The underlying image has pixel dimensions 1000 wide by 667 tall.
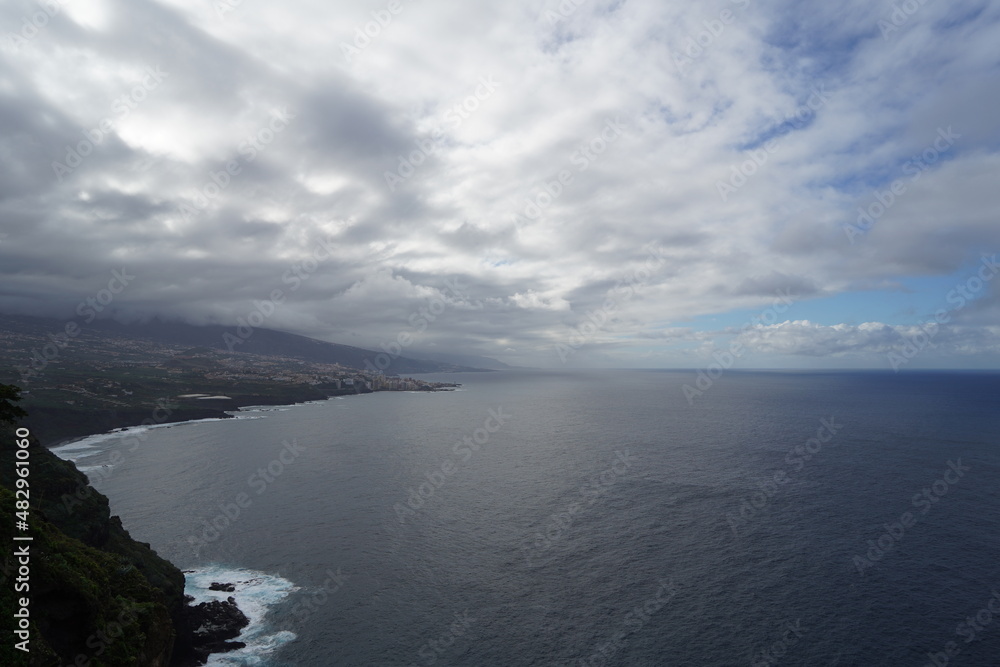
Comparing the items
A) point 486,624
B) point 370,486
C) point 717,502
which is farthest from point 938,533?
point 370,486

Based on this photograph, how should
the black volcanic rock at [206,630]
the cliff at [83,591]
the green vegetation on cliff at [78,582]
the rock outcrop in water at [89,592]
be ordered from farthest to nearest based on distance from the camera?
1. the black volcanic rock at [206,630]
2. the rock outcrop in water at [89,592]
3. the green vegetation on cliff at [78,582]
4. the cliff at [83,591]

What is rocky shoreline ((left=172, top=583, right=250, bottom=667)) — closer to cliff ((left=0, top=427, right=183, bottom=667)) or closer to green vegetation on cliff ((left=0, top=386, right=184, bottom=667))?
green vegetation on cliff ((left=0, top=386, right=184, bottom=667))

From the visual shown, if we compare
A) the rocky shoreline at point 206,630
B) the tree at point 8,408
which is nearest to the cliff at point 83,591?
the rocky shoreline at point 206,630

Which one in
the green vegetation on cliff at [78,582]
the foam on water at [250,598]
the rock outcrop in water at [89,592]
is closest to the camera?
the green vegetation on cliff at [78,582]

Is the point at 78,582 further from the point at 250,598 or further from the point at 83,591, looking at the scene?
the point at 250,598

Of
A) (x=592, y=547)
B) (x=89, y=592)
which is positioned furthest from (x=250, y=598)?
(x=592, y=547)

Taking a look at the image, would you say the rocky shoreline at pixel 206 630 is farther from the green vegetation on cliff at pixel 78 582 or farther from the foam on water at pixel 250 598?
the green vegetation on cliff at pixel 78 582

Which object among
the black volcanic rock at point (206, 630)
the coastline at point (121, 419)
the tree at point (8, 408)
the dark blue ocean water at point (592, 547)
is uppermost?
the tree at point (8, 408)

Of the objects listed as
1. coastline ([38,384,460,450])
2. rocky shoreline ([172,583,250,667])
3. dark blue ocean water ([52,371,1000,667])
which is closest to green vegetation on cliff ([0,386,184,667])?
rocky shoreline ([172,583,250,667])
